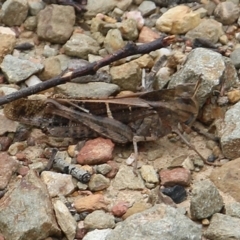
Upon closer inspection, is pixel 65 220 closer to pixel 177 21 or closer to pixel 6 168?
pixel 6 168

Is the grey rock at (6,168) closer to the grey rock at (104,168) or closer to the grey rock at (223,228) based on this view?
the grey rock at (104,168)

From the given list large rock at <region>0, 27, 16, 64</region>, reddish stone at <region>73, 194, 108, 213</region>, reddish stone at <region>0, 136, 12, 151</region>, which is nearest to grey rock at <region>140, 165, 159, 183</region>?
reddish stone at <region>73, 194, 108, 213</region>

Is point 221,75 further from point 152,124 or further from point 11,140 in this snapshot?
point 11,140

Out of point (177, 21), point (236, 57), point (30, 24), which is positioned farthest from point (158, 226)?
point (30, 24)

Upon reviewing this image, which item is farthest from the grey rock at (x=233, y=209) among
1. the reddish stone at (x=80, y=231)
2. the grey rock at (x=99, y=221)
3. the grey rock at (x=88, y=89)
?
the grey rock at (x=88, y=89)

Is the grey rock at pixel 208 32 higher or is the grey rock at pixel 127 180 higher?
the grey rock at pixel 208 32

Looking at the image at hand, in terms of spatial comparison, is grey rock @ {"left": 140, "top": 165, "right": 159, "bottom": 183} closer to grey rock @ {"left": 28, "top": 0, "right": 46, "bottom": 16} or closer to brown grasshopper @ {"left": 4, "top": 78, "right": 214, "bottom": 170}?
brown grasshopper @ {"left": 4, "top": 78, "right": 214, "bottom": 170}
